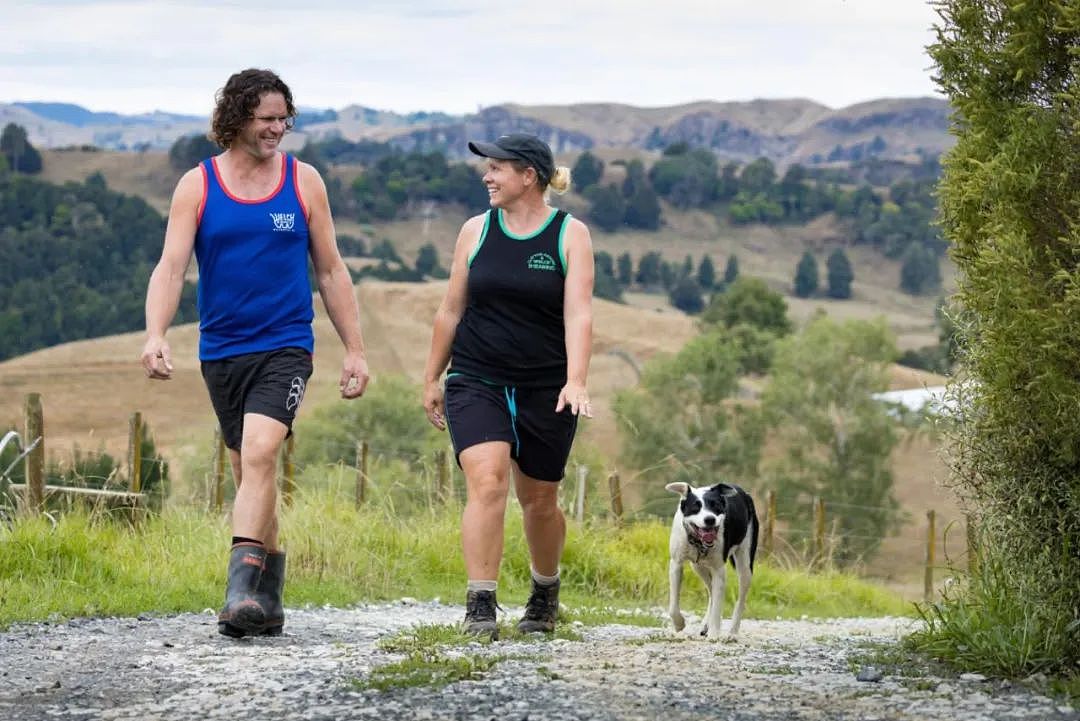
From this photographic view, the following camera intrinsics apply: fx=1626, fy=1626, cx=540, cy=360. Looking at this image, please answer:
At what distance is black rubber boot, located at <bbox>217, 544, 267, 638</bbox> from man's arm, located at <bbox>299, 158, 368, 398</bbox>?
0.93 metres

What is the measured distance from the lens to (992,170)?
6.66 metres

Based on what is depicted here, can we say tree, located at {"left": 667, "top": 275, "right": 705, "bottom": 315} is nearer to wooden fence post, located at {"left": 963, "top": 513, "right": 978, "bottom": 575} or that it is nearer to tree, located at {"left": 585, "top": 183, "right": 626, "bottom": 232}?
tree, located at {"left": 585, "top": 183, "right": 626, "bottom": 232}

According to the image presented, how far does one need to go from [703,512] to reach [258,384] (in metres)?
3.12

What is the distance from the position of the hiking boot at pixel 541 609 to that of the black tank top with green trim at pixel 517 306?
1178mm

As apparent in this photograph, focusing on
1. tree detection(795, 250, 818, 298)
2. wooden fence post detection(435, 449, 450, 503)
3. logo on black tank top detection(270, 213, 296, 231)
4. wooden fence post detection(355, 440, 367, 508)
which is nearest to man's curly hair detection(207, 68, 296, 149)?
logo on black tank top detection(270, 213, 296, 231)

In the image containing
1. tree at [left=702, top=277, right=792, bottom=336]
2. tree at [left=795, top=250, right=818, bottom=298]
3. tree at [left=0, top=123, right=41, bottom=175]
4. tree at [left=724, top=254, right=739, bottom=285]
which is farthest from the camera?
tree at [left=724, top=254, right=739, bottom=285]

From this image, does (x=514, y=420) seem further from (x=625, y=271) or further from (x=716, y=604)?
(x=625, y=271)

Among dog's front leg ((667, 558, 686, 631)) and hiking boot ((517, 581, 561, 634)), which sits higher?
hiking boot ((517, 581, 561, 634))

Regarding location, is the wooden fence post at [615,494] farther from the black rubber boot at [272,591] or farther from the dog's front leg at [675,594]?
the black rubber boot at [272,591]

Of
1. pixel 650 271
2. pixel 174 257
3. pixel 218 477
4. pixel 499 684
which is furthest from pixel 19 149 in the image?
pixel 499 684

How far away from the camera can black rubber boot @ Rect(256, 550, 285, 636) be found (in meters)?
8.22

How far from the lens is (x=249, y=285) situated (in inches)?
309

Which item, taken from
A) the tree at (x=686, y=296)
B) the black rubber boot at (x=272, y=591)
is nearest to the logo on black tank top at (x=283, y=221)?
the black rubber boot at (x=272, y=591)

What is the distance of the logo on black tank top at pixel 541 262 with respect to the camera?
780 centimetres
